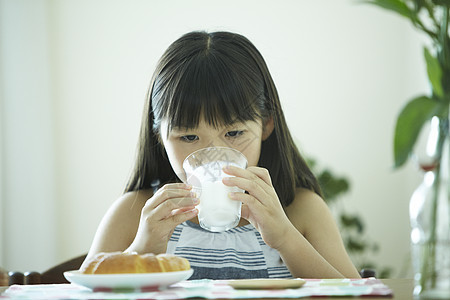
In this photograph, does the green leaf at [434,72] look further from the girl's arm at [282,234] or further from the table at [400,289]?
the girl's arm at [282,234]

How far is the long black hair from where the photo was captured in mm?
1389

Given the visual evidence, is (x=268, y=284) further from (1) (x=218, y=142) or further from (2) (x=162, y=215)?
(1) (x=218, y=142)

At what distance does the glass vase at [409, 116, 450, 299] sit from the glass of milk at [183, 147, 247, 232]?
44cm

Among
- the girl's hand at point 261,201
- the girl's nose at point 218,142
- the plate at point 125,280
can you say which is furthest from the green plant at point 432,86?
the girl's nose at point 218,142

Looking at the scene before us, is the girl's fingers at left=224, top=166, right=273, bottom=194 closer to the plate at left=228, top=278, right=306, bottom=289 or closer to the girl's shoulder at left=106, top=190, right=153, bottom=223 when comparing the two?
the plate at left=228, top=278, right=306, bottom=289

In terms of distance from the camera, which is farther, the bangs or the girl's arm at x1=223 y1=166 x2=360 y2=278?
the bangs

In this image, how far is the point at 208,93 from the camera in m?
1.39

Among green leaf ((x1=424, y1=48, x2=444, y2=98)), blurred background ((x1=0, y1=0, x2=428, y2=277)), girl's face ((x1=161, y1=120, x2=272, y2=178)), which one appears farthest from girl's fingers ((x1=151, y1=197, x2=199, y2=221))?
blurred background ((x1=0, y1=0, x2=428, y2=277))

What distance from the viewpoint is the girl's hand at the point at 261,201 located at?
1.11 meters

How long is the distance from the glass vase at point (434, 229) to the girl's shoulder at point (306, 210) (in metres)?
0.82

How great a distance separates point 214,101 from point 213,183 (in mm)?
325

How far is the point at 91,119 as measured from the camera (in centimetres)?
378

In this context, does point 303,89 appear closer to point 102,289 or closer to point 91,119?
point 91,119

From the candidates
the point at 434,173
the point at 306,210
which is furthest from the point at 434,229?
the point at 306,210
